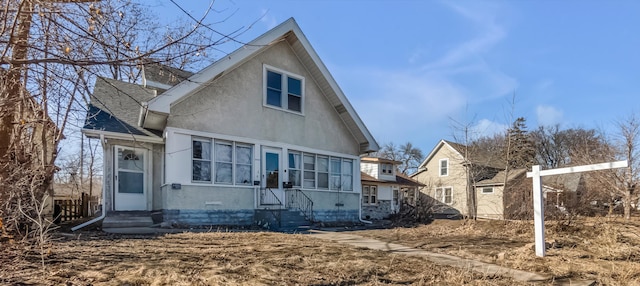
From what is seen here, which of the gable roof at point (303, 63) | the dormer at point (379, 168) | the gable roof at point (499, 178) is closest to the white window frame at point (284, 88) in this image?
the gable roof at point (303, 63)

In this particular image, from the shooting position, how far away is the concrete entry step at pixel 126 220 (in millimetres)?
9789

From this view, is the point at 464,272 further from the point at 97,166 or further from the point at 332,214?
the point at 97,166

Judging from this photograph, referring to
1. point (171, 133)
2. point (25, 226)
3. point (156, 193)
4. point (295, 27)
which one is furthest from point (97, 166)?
point (25, 226)

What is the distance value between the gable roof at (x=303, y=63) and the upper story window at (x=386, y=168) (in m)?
10.5

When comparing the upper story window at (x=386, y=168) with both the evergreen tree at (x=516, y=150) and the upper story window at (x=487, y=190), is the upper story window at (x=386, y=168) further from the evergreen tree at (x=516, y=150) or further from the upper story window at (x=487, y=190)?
the upper story window at (x=487, y=190)

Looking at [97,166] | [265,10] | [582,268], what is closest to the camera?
[265,10]

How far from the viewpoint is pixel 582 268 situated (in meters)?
5.61

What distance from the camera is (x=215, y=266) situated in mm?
4727

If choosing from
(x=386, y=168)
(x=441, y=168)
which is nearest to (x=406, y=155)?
(x=441, y=168)

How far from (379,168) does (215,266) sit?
21.6 meters

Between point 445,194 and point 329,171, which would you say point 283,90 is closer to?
point 329,171

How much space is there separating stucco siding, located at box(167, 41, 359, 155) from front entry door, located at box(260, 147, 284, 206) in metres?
0.51

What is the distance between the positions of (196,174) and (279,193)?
9.49 ft

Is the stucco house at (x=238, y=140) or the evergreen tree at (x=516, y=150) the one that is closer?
the stucco house at (x=238, y=140)
